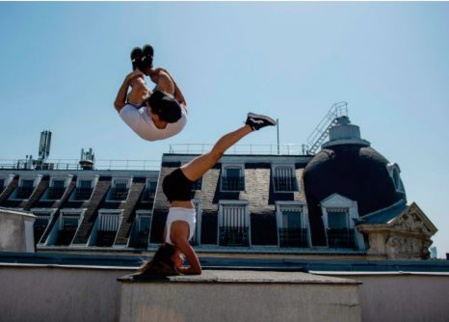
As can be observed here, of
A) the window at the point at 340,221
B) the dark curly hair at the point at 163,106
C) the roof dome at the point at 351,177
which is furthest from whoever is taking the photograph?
the roof dome at the point at 351,177

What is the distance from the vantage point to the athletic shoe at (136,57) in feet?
15.8

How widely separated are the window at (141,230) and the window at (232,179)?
18.0ft

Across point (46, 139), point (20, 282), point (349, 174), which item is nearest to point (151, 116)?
point (20, 282)

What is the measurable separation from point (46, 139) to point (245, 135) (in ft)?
130

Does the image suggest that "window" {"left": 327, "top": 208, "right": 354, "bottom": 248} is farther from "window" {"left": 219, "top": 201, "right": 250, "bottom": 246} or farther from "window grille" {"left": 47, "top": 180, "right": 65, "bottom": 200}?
"window grille" {"left": 47, "top": 180, "right": 65, "bottom": 200}

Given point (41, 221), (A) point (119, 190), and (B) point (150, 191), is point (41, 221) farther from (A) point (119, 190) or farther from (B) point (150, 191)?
(B) point (150, 191)

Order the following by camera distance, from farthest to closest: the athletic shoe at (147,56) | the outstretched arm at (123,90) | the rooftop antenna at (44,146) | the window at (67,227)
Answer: the rooftop antenna at (44,146), the window at (67,227), the athletic shoe at (147,56), the outstretched arm at (123,90)

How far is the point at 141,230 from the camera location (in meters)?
23.4

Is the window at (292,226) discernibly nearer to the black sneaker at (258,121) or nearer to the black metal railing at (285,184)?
the black metal railing at (285,184)

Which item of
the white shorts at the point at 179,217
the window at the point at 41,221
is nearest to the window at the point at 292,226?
the window at the point at 41,221

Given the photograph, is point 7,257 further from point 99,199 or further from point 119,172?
point 119,172

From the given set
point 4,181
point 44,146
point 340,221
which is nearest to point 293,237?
point 340,221

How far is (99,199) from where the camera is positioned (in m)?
26.0

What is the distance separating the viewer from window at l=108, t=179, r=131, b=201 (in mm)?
26344
